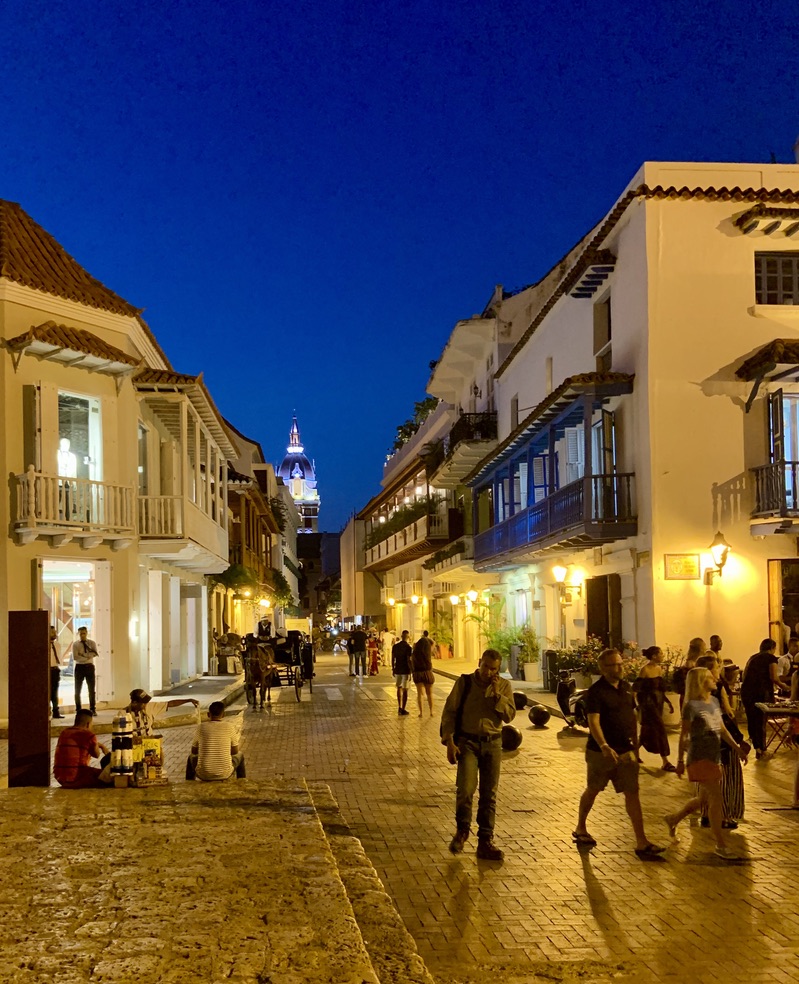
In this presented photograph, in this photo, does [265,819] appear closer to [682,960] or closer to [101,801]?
[101,801]

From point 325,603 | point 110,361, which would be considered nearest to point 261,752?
point 110,361

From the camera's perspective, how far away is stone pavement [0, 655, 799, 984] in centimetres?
638

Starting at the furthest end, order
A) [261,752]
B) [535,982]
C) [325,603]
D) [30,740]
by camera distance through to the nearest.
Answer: [325,603] < [261,752] < [30,740] < [535,982]

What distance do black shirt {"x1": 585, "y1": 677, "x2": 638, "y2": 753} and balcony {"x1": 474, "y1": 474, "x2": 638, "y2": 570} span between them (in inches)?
471

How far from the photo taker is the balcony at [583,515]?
21.1 metres

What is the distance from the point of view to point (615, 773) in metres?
9.18

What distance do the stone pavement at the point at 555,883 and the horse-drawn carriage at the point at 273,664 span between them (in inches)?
356

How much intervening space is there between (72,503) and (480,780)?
1256 cm

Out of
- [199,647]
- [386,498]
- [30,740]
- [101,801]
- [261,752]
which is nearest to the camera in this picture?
[101,801]

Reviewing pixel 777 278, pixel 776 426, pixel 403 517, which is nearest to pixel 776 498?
pixel 776 426

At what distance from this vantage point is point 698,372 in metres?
20.4

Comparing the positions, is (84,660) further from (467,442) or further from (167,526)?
(467,442)

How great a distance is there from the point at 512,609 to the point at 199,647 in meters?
9.73

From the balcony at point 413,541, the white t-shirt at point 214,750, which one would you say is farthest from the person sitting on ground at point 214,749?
the balcony at point 413,541
